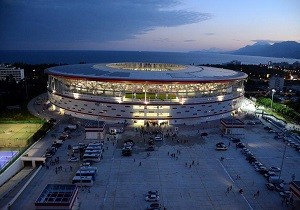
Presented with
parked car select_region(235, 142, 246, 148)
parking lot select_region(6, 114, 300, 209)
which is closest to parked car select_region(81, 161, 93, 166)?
parking lot select_region(6, 114, 300, 209)

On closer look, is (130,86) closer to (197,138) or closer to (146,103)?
(146,103)

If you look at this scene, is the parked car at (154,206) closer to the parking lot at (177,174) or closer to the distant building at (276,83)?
the parking lot at (177,174)

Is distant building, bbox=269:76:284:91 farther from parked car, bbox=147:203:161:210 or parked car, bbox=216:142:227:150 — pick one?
parked car, bbox=147:203:161:210

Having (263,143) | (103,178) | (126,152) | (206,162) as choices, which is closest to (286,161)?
(263,143)

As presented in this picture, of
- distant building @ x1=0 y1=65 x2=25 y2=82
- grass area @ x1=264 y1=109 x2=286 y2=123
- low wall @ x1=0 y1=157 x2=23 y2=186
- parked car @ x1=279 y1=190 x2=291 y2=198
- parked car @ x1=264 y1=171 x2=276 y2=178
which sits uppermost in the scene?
distant building @ x1=0 y1=65 x2=25 y2=82

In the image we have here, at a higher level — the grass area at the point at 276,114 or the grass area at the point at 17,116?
the grass area at the point at 276,114

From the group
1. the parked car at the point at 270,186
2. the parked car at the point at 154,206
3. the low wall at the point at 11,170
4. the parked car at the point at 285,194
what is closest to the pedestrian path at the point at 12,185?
the low wall at the point at 11,170

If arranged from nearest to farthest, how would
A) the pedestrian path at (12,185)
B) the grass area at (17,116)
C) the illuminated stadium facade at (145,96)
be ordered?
1. the pedestrian path at (12,185)
2. the illuminated stadium facade at (145,96)
3. the grass area at (17,116)

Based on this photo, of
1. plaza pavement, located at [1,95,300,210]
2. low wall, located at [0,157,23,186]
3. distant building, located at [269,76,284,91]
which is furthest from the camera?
distant building, located at [269,76,284,91]
